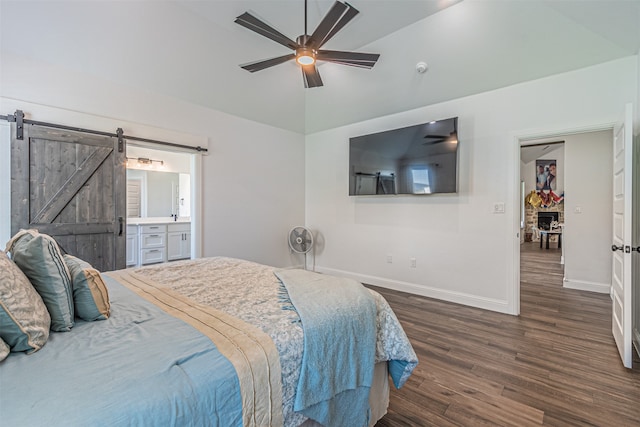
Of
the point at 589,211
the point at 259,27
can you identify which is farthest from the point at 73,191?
the point at 589,211

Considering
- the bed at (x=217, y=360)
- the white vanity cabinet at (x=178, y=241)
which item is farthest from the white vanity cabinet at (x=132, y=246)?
the bed at (x=217, y=360)

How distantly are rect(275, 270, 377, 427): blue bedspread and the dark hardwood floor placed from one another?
0.48m

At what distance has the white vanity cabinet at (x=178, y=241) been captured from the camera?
18.1 feet

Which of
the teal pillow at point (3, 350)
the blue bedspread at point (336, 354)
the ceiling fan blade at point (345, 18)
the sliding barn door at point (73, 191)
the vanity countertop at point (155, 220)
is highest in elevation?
the ceiling fan blade at point (345, 18)

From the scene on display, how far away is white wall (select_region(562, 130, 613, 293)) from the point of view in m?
4.03

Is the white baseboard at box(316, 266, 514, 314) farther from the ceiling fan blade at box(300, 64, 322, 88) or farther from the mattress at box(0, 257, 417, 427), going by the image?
the ceiling fan blade at box(300, 64, 322, 88)

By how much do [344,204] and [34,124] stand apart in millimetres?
3744

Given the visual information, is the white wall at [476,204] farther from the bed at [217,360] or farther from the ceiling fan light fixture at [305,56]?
the bed at [217,360]

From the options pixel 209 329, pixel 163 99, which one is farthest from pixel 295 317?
pixel 163 99

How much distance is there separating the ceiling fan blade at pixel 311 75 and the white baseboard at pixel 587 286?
450 cm

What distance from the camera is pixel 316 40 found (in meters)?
2.25

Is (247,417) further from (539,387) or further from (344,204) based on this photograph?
(344,204)

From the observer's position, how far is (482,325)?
117 inches

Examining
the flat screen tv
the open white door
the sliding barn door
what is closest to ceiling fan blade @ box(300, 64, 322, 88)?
the flat screen tv
